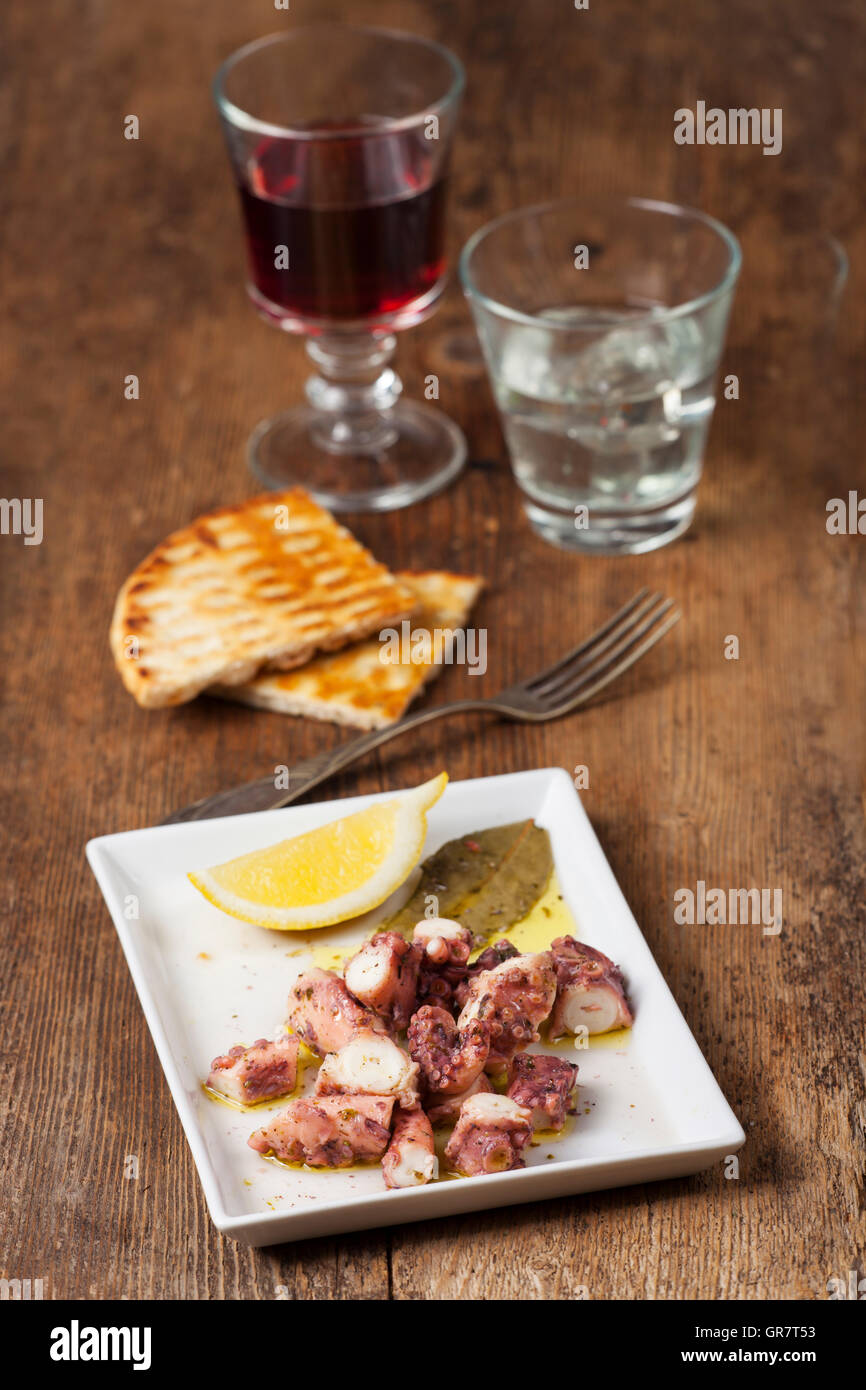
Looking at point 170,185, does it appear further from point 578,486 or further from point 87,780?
point 87,780

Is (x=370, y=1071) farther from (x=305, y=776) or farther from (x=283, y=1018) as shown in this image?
(x=305, y=776)

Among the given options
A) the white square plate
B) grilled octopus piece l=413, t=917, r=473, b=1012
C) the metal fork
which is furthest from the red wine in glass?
grilled octopus piece l=413, t=917, r=473, b=1012

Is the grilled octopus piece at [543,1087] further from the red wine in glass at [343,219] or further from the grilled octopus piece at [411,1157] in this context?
the red wine in glass at [343,219]

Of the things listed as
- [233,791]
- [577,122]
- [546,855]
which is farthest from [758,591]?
[577,122]

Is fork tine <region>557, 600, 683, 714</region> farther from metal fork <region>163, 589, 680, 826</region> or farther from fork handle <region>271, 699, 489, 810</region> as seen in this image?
fork handle <region>271, 699, 489, 810</region>

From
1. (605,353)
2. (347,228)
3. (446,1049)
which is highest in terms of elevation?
(347,228)

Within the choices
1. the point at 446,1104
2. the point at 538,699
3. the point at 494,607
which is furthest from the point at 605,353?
the point at 446,1104
